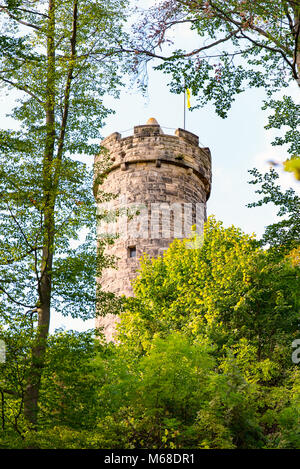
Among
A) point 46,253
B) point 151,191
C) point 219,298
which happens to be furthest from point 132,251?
point 46,253

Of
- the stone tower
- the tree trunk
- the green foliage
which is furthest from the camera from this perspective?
the stone tower

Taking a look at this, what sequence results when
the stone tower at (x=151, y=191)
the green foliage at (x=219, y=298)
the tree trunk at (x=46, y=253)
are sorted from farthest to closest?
1. the stone tower at (x=151, y=191)
2. the green foliage at (x=219, y=298)
3. the tree trunk at (x=46, y=253)

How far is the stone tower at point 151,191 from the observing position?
22.6m

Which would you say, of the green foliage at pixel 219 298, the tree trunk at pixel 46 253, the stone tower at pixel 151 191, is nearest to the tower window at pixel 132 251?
the stone tower at pixel 151 191

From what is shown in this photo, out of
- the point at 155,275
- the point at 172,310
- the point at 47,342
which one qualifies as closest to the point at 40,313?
Result: the point at 47,342

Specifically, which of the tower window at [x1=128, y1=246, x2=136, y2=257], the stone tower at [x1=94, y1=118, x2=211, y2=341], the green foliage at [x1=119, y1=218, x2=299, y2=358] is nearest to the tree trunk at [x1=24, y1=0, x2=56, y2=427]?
the green foliage at [x1=119, y1=218, x2=299, y2=358]

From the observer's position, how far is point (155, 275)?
20141mm

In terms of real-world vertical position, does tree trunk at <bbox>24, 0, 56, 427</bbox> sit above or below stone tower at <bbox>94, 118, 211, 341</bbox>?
below

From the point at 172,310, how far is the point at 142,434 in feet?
23.9

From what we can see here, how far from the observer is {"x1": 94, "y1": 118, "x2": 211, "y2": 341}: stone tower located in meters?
22.6

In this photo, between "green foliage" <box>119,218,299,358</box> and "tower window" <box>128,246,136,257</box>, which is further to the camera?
"tower window" <box>128,246,136,257</box>

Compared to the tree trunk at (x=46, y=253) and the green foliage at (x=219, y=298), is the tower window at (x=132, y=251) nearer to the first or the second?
the green foliage at (x=219, y=298)

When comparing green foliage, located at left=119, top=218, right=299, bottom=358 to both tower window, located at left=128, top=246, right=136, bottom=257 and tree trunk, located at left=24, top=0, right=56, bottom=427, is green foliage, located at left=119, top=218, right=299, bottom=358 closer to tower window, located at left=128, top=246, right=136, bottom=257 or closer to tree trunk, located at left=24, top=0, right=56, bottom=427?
tower window, located at left=128, top=246, right=136, bottom=257
